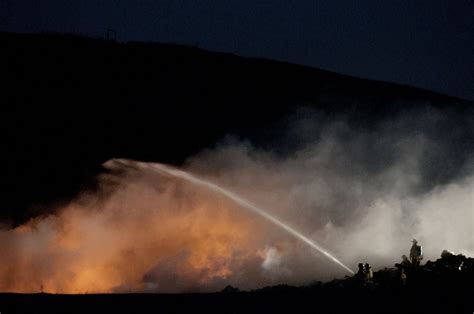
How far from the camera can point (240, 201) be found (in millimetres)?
25578

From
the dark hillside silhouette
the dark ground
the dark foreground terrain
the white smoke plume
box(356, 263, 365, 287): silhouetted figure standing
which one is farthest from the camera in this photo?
the dark hillside silhouette

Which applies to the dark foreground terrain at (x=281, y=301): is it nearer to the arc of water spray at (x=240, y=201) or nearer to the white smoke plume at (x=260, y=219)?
the white smoke plume at (x=260, y=219)

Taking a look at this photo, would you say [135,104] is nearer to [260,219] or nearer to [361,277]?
[260,219]

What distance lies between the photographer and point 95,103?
33250 mm

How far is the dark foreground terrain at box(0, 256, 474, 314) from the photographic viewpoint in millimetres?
11023

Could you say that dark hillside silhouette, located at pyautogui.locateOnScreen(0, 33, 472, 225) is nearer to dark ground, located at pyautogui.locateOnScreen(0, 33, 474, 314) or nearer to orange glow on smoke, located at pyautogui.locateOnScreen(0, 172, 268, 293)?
dark ground, located at pyautogui.locateOnScreen(0, 33, 474, 314)

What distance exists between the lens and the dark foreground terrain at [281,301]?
11023mm

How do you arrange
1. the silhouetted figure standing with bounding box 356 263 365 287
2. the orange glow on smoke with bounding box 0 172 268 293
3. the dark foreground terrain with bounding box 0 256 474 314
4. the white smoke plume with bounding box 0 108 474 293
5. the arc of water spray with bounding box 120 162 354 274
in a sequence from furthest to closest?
the arc of water spray with bounding box 120 162 354 274 < the white smoke plume with bounding box 0 108 474 293 < the orange glow on smoke with bounding box 0 172 268 293 < the silhouetted figure standing with bounding box 356 263 365 287 < the dark foreground terrain with bounding box 0 256 474 314

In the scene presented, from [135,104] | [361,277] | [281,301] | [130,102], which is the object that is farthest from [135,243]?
[130,102]

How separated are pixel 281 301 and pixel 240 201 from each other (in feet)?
45.9

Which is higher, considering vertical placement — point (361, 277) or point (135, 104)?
point (135, 104)

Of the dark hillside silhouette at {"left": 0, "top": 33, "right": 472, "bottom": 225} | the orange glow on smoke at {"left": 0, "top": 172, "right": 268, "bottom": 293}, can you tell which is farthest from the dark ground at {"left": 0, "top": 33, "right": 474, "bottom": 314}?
the orange glow on smoke at {"left": 0, "top": 172, "right": 268, "bottom": 293}

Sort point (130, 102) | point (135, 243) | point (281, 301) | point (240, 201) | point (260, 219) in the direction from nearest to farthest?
point (281, 301), point (135, 243), point (260, 219), point (240, 201), point (130, 102)

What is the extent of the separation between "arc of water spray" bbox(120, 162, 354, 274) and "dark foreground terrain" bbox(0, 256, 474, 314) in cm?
842
